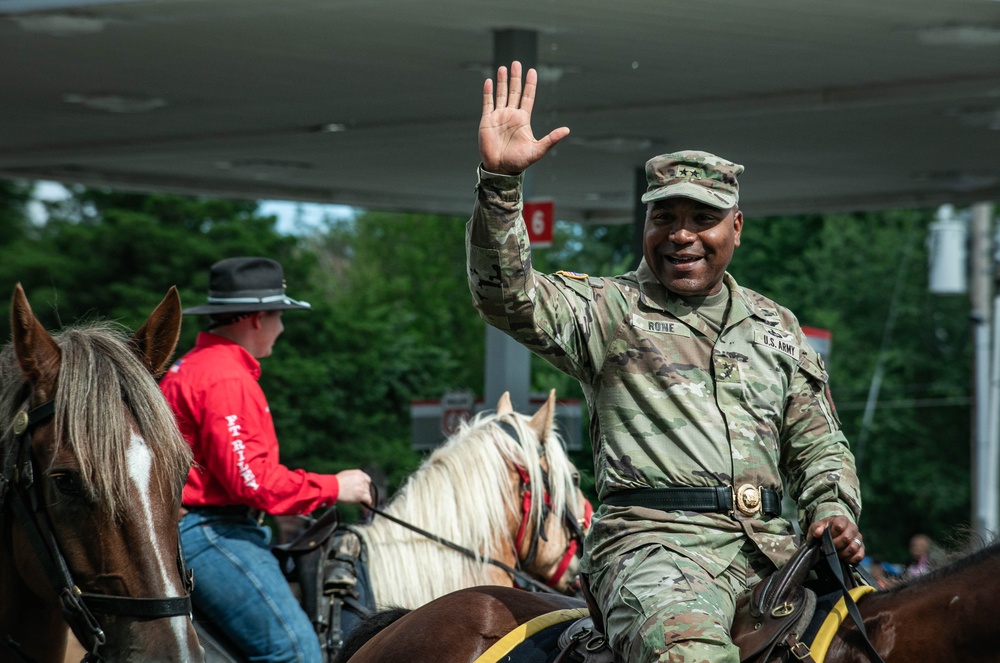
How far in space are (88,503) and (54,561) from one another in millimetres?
183

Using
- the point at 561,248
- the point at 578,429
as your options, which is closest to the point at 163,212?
the point at 561,248

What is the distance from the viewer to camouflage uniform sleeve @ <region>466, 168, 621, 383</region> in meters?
3.69

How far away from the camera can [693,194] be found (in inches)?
156

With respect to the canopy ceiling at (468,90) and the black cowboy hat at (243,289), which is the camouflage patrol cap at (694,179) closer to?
the black cowboy hat at (243,289)

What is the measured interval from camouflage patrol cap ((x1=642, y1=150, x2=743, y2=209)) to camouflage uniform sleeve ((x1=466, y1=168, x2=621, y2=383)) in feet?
1.23

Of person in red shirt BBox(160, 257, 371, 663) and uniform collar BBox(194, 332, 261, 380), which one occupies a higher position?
uniform collar BBox(194, 332, 261, 380)

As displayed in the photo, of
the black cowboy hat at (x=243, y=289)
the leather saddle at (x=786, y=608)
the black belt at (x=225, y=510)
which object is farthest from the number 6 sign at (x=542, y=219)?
the leather saddle at (x=786, y=608)

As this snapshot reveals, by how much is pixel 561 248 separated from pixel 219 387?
57.5 ft

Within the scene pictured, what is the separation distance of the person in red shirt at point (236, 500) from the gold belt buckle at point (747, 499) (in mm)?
2363

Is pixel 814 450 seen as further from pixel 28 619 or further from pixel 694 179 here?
pixel 28 619

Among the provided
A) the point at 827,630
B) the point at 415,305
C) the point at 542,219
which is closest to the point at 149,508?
the point at 827,630

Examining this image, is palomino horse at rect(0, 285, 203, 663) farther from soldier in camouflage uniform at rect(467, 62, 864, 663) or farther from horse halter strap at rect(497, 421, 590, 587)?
horse halter strap at rect(497, 421, 590, 587)

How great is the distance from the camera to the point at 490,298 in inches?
149

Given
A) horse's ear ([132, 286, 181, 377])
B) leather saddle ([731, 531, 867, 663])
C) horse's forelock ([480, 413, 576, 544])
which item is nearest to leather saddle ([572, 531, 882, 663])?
leather saddle ([731, 531, 867, 663])
